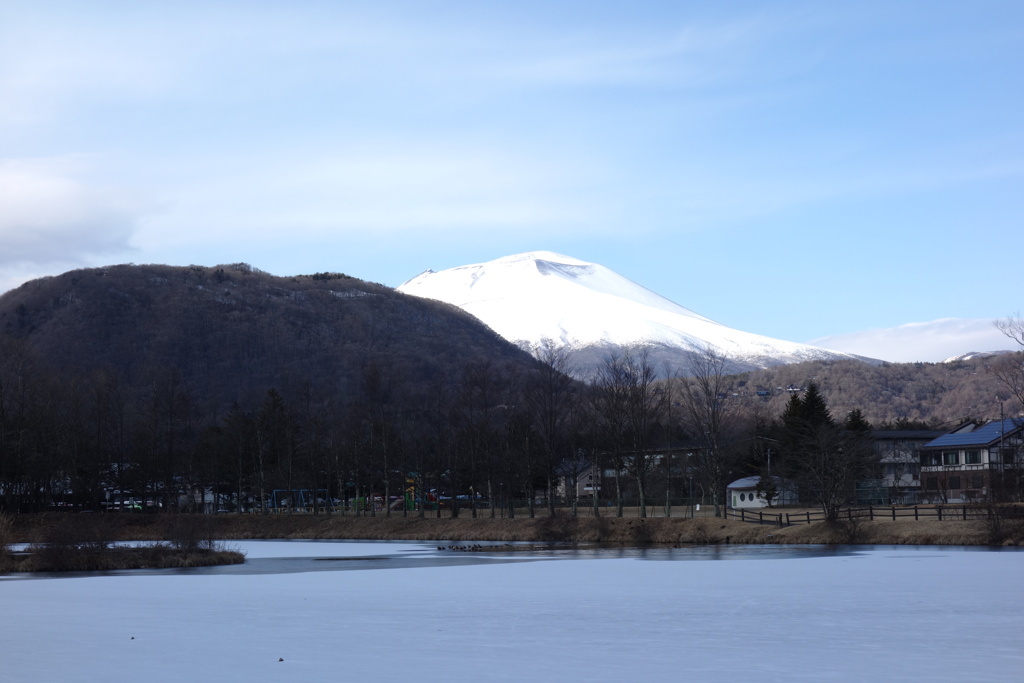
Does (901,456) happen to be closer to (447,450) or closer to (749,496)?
(749,496)

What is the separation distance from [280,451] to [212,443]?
8147 millimetres

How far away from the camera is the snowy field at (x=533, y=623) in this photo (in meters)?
16.8

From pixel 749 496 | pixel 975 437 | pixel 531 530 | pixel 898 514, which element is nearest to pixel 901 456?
pixel 975 437

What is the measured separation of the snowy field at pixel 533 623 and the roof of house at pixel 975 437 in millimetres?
55531

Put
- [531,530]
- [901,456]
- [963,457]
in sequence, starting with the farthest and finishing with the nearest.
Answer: [901,456], [963,457], [531,530]

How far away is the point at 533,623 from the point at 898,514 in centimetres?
4343

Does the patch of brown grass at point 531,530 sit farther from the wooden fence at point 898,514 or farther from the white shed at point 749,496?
the white shed at point 749,496

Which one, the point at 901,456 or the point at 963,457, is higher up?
the point at 901,456

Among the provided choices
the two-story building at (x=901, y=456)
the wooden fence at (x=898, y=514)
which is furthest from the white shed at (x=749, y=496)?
the wooden fence at (x=898, y=514)

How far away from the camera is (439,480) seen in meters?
83.8

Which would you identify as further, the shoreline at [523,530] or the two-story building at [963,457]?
the two-story building at [963,457]

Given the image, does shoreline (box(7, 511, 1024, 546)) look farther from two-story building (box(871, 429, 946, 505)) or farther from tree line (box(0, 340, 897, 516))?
two-story building (box(871, 429, 946, 505))

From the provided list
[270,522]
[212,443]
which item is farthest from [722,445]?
[212,443]

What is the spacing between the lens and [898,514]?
2356 inches
